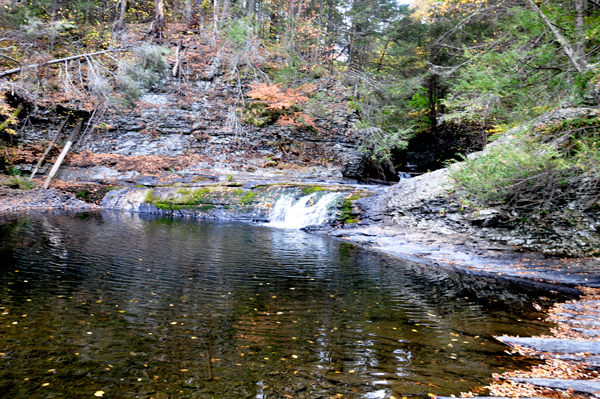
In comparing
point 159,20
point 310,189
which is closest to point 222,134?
point 310,189

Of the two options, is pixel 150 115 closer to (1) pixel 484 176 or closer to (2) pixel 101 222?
(2) pixel 101 222

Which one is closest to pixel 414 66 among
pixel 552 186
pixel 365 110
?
pixel 365 110

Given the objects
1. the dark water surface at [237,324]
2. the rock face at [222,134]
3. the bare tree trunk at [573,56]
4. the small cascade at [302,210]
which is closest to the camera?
the dark water surface at [237,324]

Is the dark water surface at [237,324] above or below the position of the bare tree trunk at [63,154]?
below

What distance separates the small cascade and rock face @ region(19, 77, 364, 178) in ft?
18.6

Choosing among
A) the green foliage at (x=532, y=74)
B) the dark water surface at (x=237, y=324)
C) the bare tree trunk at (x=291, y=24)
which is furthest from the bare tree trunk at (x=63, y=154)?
the green foliage at (x=532, y=74)

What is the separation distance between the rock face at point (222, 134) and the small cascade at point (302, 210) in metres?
5.66

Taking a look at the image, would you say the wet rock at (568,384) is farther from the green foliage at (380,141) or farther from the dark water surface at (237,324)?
the green foliage at (380,141)

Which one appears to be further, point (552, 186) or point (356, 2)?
point (356, 2)

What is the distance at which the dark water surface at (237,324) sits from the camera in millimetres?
3031

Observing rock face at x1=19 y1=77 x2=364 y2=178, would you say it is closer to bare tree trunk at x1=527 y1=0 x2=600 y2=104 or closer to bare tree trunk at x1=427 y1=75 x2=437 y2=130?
bare tree trunk at x1=427 y1=75 x2=437 y2=130

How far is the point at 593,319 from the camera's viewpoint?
15.8 feet

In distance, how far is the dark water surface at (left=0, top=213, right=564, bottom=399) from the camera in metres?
3.03

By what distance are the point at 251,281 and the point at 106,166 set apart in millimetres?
16209
